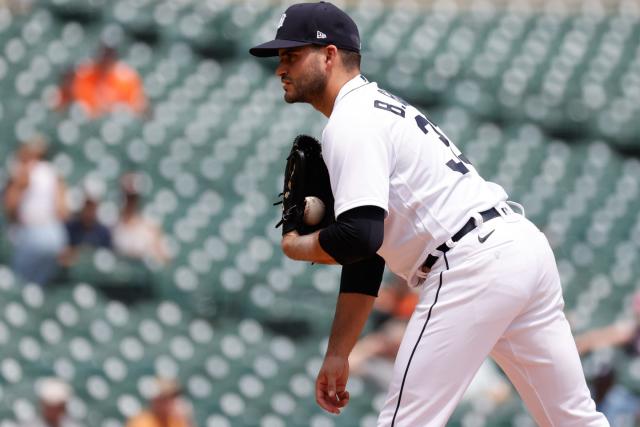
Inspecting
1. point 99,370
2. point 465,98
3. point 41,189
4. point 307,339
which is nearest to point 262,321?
point 307,339

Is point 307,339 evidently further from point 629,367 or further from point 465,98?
point 465,98

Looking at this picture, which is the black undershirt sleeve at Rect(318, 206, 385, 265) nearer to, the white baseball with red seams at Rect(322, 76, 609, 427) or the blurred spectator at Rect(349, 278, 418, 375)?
the white baseball with red seams at Rect(322, 76, 609, 427)

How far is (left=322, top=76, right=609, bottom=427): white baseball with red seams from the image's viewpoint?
269cm

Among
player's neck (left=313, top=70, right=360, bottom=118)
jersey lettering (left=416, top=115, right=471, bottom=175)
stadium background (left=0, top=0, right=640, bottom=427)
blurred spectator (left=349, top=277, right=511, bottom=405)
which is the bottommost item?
stadium background (left=0, top=0, right=640, bottom=427)

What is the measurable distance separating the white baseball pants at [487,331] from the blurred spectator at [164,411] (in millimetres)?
3101

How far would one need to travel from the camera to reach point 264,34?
985 centimetres

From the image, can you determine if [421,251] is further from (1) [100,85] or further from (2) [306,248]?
(1) [100,85]

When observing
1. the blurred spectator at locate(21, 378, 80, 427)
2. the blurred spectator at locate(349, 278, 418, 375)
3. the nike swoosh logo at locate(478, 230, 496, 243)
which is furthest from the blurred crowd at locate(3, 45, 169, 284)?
the nike swoosh logo at locate(478, 230, 496, 243)

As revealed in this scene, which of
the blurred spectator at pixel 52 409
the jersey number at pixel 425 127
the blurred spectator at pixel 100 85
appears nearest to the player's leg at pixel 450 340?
the jersey number at pixel 425 127

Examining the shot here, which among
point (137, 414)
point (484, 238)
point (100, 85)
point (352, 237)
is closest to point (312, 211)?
point (352, 237)

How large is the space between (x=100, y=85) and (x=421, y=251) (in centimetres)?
564

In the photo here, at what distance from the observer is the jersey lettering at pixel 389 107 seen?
9.04 feet

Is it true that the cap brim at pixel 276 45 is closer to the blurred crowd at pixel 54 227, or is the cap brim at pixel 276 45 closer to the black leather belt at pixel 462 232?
the black leather belt at pixel 462 232

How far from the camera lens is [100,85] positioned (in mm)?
8102
